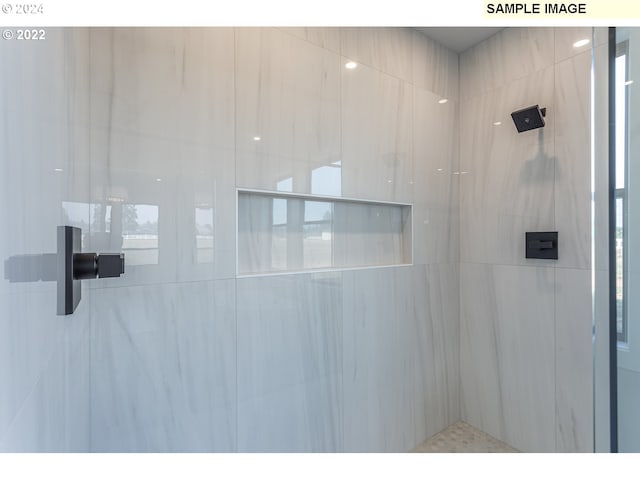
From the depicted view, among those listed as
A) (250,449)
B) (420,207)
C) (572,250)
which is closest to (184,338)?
(250,449)

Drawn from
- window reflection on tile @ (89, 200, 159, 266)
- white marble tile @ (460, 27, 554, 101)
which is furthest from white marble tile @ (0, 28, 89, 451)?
white marble tile @ (460, 27, 554, 101)

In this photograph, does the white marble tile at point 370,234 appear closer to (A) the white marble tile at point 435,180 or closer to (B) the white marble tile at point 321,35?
(A) the white marble tile at point 435,180

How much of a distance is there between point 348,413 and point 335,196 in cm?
96

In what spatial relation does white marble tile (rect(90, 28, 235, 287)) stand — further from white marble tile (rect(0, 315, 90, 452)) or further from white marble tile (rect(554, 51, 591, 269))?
white marble tile (rect(554, 51, 591, 269))

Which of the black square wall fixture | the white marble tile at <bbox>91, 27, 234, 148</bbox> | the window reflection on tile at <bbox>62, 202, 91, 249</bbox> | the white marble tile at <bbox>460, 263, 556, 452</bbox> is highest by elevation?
the white marble tile at <bbox>91, 27, 234, 148</bbox>

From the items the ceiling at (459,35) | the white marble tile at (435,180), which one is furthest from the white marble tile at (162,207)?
the ceiling at (459,35)

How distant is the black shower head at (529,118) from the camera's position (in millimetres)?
1401

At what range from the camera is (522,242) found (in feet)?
4.98

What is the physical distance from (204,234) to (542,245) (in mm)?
1493

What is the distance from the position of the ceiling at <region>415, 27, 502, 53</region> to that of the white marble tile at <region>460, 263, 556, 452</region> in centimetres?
124

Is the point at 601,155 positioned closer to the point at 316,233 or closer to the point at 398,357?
the point at 316,233

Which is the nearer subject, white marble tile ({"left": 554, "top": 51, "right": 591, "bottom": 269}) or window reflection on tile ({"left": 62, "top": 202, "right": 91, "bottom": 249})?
window reflection on tile ({"left": 62, "top": 202, "right": 91, "bottom": 249})

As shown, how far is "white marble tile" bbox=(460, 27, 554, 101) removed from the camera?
4.75ft
